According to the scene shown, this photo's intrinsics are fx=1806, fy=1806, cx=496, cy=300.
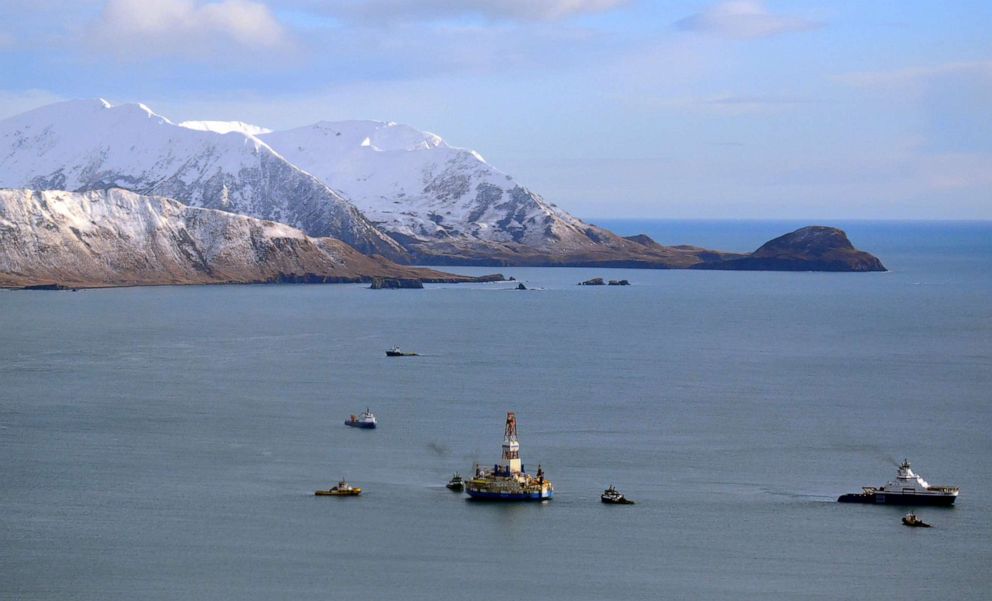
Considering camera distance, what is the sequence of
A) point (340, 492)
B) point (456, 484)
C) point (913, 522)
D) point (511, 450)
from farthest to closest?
point (511, 450) → point (456, 484) → point (340, 492) → point (913, 522)

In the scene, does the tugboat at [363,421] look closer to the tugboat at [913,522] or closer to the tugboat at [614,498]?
the tugboat at [614,498]

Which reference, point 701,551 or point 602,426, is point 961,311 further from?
point 701,551

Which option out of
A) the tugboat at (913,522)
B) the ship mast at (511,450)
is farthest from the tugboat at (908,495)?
the ship mast at (511,450)

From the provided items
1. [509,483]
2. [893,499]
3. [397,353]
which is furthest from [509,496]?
[397,353]

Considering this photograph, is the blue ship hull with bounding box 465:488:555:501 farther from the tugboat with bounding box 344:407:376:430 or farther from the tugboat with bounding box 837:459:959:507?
the tugboat with bounding box 344:407:376:430

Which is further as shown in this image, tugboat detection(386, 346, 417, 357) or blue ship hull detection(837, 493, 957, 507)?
tugboat detection(386, 346, 417, 357)

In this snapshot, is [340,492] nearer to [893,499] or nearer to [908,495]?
[893,499]

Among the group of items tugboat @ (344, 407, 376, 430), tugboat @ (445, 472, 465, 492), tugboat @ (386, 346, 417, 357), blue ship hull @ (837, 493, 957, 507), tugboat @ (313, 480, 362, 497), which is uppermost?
tugboat @ (386, 346, 417, 357)

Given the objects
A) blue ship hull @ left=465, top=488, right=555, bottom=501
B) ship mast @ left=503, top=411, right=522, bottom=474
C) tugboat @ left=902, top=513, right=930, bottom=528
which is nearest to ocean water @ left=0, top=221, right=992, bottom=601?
tugboat @ left=902, top=513, right=930, bottom=528
